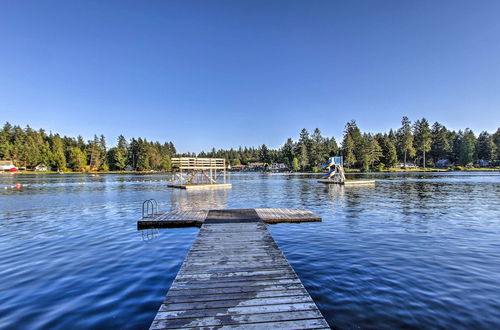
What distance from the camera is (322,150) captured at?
402 feet

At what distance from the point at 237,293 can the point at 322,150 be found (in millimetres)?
122064

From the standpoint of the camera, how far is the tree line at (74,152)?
386 ft

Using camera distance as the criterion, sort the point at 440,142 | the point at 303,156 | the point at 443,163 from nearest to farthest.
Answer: the point at 440,142 → the point at 443,163 → the point at 303,156

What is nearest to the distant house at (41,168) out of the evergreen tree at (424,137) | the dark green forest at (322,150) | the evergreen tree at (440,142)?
the dark green forest at (322,150)

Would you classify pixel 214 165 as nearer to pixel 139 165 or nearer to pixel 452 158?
pixel 139 165

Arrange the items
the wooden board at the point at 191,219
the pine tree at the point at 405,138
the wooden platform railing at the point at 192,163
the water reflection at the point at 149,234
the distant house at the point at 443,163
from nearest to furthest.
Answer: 1. the water reflection at the point at 149,234
2. the wooden board at the point at 191,219
3. the wooden platform railing at the point at 192,163
4. the pine tree at the point at 405,138
5. the distant house at the point at 443,163

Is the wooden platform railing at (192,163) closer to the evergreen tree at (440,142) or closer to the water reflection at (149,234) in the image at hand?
the water reflection at (149,234)

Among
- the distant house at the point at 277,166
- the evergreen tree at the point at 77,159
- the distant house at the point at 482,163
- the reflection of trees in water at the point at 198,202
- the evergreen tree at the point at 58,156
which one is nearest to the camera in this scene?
the reflection of trees in water at the point at 198,202

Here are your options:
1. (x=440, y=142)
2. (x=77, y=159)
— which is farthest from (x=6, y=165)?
(x=440, y=142)

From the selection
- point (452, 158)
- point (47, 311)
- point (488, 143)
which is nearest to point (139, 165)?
point (47, 311)

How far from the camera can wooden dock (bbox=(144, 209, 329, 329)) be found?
14.3 ft

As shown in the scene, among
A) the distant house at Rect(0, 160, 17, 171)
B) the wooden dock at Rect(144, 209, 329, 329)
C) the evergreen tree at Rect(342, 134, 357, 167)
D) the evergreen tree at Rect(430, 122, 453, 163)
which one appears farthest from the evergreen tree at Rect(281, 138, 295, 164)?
the wooden dock at Rect(144, 209, 329, 329)

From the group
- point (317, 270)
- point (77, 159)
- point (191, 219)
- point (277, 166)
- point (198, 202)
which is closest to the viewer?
point (317, 270)

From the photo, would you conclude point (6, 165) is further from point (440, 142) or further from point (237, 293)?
point (440, 142)
